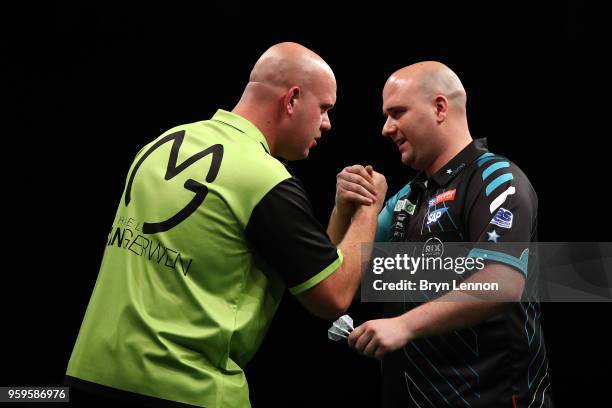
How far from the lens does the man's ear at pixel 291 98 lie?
1.91 meters

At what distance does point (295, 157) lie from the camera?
1.99 m

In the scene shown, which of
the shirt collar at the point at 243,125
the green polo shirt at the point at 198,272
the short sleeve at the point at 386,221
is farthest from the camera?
the short sleeve at the point at 386,221

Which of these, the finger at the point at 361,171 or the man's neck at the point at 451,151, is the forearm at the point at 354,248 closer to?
the finger at the point at 361,171

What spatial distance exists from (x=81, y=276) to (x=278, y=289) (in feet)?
6.70

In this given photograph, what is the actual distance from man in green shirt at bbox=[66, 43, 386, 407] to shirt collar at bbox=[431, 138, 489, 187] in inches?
15.1

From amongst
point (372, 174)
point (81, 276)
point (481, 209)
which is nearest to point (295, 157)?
point (372, 174)

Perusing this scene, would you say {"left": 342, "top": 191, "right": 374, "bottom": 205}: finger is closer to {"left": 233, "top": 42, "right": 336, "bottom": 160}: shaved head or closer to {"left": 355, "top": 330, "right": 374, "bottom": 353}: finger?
{"left": 233, "top": 42, "right": 336, "bottom": 160}: shaved head

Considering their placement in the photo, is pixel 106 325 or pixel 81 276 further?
pixel 81 276

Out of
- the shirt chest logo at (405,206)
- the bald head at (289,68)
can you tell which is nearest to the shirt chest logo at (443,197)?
the shirt chest logo at (405,206)

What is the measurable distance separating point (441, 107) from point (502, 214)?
443mm

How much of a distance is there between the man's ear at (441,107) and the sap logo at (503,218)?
41cm

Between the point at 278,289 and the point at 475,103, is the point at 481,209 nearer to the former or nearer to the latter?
the point at 278,289

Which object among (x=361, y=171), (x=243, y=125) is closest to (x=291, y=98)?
(x=243, y=125)

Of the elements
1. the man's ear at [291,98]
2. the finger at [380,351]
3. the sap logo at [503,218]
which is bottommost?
the finger at [380,351]
